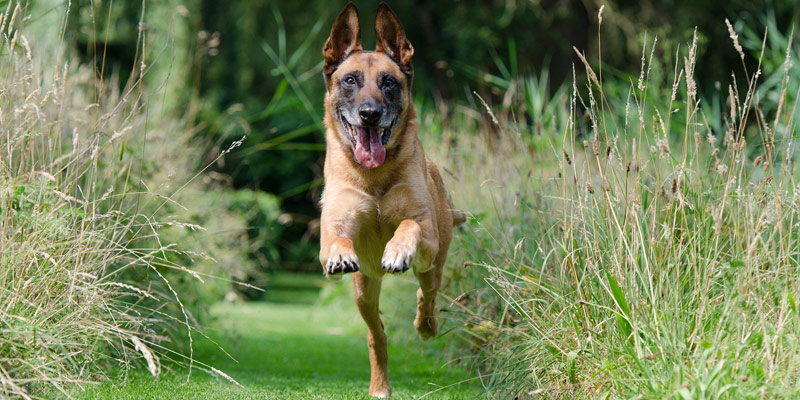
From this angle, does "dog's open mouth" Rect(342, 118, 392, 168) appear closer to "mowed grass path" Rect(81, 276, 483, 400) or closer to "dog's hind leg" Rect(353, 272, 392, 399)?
"dog's hind leg" Rect(353, 272, 392, 399)

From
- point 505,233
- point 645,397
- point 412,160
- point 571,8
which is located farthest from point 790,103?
point 571,8

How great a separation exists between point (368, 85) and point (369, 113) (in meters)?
0.26

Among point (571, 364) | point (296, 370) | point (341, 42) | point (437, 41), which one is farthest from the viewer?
point (437, 41)

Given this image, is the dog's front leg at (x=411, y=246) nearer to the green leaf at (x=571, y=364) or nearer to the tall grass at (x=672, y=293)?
the tall grass at (x=672, y=293)

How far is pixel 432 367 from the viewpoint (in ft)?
21.1

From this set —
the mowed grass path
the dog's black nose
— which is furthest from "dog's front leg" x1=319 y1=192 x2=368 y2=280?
the mowed grass path

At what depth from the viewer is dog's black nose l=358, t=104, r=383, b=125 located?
15.7 ft

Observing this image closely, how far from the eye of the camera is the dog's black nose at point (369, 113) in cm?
478

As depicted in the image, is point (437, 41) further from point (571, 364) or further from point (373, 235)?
point (571, 364)

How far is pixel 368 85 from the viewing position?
4.96 meters

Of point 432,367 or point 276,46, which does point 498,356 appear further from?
point 276,46

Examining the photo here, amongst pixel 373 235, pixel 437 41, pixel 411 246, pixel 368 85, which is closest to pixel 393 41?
pixel 368 85

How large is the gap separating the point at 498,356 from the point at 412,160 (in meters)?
1.35

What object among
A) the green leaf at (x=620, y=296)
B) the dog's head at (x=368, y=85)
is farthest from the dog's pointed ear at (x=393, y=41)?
the green leaf at (x=620, y=296)
